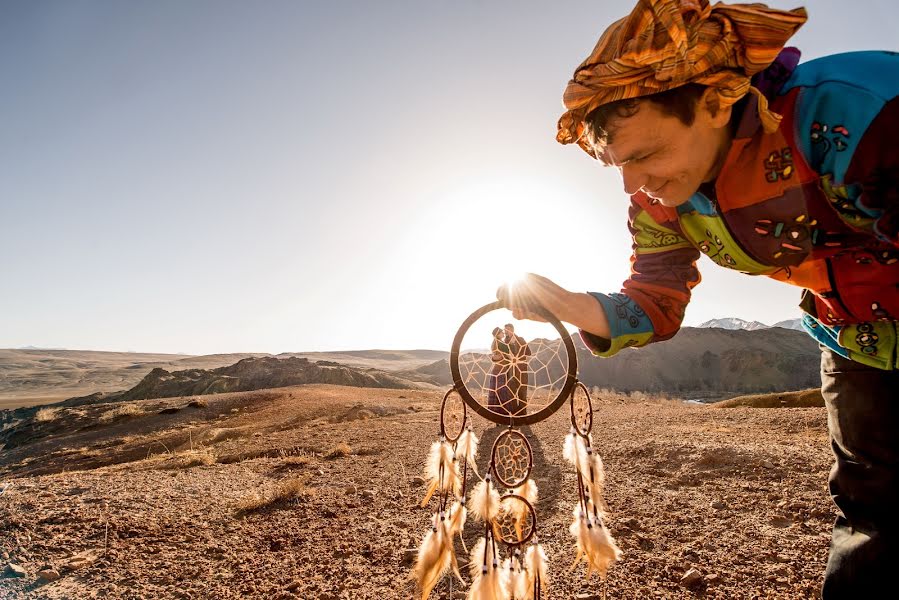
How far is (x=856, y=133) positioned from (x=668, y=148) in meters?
0.47

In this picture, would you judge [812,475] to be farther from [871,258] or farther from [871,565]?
[871,258]

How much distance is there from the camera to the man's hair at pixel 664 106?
1.40m

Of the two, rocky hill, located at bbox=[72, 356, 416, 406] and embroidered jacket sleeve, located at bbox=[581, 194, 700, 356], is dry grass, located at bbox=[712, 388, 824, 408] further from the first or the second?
rocky hill, located at bbox=[72, 356, 416, 406]

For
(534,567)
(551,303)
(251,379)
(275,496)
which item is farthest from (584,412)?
(251,379)

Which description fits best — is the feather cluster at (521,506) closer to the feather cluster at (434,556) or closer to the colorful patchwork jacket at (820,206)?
the feather cluster at (434,556)

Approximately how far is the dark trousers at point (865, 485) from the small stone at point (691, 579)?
4.11 feet

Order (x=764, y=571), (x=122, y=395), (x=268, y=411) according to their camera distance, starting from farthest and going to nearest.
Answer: (x=122, y=395) < (x=268, y=411) < (x=764, y=571)

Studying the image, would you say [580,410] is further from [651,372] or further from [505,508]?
[651,372]

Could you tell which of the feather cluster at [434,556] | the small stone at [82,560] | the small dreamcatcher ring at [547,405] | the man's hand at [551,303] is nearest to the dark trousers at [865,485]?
the man's hand at [551,303]

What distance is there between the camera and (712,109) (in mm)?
1404

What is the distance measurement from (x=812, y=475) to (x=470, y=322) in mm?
4114

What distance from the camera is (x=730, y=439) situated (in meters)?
5.82

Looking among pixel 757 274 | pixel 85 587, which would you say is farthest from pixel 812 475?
pixel 85 587

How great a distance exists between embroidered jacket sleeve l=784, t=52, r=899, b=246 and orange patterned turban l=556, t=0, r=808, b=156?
0.41ft
